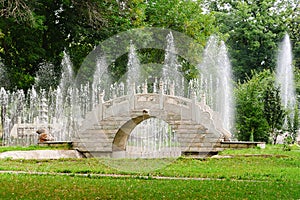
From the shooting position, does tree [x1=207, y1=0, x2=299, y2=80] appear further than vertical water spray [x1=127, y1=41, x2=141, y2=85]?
Yes

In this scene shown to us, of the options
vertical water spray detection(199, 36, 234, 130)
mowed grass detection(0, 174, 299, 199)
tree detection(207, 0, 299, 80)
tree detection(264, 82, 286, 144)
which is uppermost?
tree detection(207, 0, 299, 80)

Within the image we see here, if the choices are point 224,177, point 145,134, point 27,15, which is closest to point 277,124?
point 145,134

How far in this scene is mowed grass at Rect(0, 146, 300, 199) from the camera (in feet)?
38.0

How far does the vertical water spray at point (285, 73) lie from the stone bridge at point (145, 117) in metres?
15.7

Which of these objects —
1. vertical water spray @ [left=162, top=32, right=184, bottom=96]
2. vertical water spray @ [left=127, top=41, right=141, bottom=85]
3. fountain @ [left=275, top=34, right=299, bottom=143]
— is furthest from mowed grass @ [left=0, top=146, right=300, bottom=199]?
vertical water spray @ [left=162, top=32, right=184, bottom=96]

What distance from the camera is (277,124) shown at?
2972cm

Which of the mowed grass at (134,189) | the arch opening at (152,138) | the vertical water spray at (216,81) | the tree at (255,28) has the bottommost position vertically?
the mowed grass at (134,189)

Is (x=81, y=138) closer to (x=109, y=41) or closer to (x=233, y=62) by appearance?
Answer: (x=109, y=41)

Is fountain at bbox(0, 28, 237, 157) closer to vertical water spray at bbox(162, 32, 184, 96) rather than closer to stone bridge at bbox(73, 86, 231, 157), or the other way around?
vertical water spray at bbox(162, 32, 184, 96)

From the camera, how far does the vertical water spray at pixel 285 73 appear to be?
4110cm

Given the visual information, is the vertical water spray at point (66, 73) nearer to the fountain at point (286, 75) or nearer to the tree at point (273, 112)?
the tree at point (273, 112)

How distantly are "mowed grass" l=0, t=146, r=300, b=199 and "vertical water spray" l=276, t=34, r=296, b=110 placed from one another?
19.9 meters

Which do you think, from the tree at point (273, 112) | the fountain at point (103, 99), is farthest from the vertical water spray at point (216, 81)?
the tree at point (273, 112)

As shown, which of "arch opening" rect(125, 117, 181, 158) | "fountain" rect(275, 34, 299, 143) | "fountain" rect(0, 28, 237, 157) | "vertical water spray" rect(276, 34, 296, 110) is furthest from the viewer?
"vertical water spray" rect(276, 34, 296, 110)
